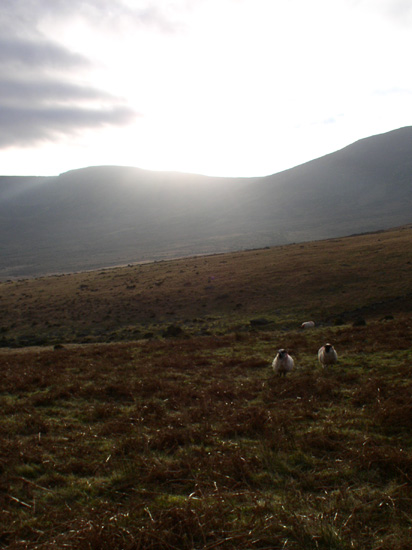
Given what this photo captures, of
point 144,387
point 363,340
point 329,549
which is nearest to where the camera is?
point 329,549

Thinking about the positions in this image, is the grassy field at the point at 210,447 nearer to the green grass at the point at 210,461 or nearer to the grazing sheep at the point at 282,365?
the green grass at the point at 210,461

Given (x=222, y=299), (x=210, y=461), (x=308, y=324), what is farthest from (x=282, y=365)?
(x=222, y=299)

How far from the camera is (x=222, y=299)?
4241 cm

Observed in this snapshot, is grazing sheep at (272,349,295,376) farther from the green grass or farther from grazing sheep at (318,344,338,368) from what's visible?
grazing sheep at (318,344,338,368)

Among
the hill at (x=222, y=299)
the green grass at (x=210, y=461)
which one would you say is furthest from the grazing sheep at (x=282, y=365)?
the hill at (x=222, y=299)

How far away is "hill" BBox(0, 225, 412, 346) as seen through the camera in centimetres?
3388

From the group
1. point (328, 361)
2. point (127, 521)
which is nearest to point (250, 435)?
point (127, 521)

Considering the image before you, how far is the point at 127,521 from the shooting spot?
5.42 m

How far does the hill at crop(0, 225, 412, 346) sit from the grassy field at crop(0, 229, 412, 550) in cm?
1110

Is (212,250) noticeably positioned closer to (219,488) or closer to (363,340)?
(363,340)

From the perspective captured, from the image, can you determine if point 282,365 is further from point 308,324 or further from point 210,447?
point 308,324

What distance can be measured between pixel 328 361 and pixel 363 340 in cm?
583

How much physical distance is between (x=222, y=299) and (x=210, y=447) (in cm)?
3446

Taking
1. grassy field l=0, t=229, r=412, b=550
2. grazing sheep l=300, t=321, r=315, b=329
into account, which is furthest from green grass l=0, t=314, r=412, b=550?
grazing sheep l=300, t=321, r=315, b=329
